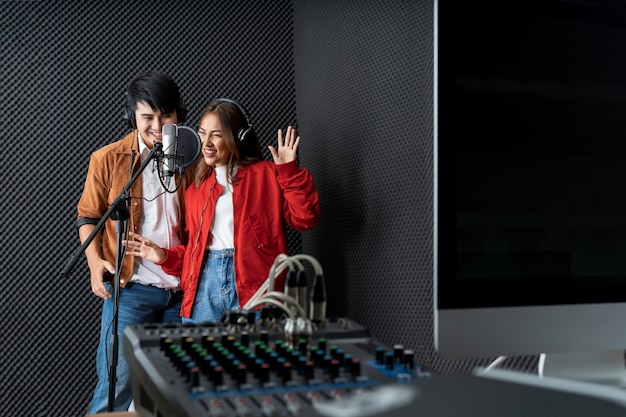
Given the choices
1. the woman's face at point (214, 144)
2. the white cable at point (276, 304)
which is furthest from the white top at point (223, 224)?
the white cable at point (276, 304)

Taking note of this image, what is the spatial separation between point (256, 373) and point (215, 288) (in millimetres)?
1894

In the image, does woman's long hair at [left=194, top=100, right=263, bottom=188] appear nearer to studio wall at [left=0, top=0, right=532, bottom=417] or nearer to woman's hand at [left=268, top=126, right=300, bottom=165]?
woman's hand at [left=268, top=126, right=300, bottom=165]

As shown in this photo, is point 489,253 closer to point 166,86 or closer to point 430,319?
point 430,319

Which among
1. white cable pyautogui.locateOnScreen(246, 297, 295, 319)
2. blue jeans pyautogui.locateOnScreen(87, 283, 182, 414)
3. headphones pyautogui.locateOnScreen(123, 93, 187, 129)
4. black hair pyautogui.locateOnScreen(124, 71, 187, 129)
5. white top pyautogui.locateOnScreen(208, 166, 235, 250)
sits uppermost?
black hair pyautogui.locateOnScreen(124, 71, 187, 129)

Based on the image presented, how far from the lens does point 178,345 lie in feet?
2.77

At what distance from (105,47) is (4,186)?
0.85 m

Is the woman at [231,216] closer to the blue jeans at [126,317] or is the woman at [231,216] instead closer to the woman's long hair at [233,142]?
the woman's long hair at [233,142]

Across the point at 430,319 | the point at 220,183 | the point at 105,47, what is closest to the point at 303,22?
the point at 105,47

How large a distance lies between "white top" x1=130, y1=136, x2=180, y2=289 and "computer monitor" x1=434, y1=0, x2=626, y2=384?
6.83ft

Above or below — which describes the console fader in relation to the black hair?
below

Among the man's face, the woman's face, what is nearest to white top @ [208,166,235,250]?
the woman's face

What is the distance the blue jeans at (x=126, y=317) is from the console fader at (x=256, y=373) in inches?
74.7

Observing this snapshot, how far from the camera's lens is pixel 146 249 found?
2.56 meters

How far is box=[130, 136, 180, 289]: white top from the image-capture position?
2.77 meters
